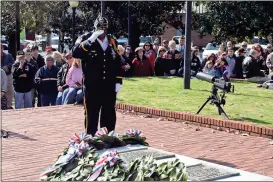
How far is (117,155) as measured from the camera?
5.90 meters

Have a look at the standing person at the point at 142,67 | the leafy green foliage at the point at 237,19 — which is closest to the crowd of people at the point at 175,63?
the standing person at the point at 142,67

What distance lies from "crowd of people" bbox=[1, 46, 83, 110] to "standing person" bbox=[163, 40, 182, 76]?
15.3ft

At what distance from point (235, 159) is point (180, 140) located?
1473 mm

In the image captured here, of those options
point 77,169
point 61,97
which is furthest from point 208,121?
point 77,169

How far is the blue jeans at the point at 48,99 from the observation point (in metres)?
13.7

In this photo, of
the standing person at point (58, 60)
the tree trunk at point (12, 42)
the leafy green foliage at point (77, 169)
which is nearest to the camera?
the leafy green foliage at point (77, 169)

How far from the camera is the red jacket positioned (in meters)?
18.1

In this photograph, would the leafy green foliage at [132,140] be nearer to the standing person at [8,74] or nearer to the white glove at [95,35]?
the white glove at [95,35]

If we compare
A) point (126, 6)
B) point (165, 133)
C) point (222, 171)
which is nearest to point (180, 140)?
point (165, 133)

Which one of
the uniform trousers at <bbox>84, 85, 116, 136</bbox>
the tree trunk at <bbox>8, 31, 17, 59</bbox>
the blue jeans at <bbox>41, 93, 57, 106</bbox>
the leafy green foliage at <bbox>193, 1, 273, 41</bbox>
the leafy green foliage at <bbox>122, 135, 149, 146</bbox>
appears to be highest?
the leafy green foliage at <bbox>193, 1, 273, 41</bbox>

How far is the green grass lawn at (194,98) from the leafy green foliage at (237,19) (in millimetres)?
5606

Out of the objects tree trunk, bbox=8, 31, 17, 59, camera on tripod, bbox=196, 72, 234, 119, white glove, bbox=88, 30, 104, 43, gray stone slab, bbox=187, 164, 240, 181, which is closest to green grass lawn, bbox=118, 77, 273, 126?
camera on tripod, bbox=196, 72, 234, 119

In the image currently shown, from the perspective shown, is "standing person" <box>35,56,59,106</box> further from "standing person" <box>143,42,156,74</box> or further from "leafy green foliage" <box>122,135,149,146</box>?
"leafy green foliage" <box>122,135,149,146</box>

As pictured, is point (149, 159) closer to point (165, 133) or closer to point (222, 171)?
point (222, 171)
